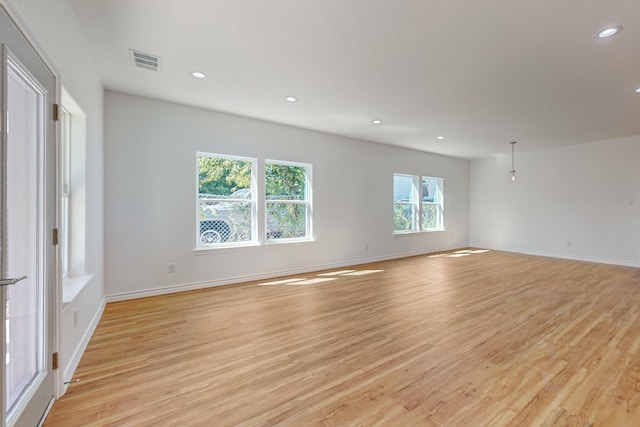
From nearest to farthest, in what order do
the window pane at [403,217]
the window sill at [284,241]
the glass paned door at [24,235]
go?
the glass paned door at [24,235] < the window sill at [284,241] < the window pane at [403,217]

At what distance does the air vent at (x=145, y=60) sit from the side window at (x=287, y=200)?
2.17 metres

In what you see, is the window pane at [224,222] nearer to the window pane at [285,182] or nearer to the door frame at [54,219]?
the window pane at [285,182]

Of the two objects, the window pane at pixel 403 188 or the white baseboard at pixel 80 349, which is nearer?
the white baseboard at pixel 80 349

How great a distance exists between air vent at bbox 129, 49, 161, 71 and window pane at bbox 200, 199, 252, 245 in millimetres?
1864

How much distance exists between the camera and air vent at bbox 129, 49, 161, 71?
274 centimetres

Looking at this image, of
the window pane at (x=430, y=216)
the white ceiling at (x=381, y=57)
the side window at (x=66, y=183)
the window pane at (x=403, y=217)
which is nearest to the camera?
the white ceiling at (x=381, y=57)

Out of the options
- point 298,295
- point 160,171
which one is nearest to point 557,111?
point 298,295

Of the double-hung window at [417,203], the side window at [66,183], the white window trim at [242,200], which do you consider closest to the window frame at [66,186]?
the side window at [66,183]

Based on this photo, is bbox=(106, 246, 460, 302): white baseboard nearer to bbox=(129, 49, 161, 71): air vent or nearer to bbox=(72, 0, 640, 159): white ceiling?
bbox=(72, 0, 640, 159): white ceiling

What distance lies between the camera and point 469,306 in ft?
11.2

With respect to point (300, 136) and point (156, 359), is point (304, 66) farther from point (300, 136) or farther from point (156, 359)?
point (156, 359)

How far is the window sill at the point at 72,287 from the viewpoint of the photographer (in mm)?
2004

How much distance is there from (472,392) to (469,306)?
1785 millimetres

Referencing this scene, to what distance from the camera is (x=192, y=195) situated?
4160 millimetres
